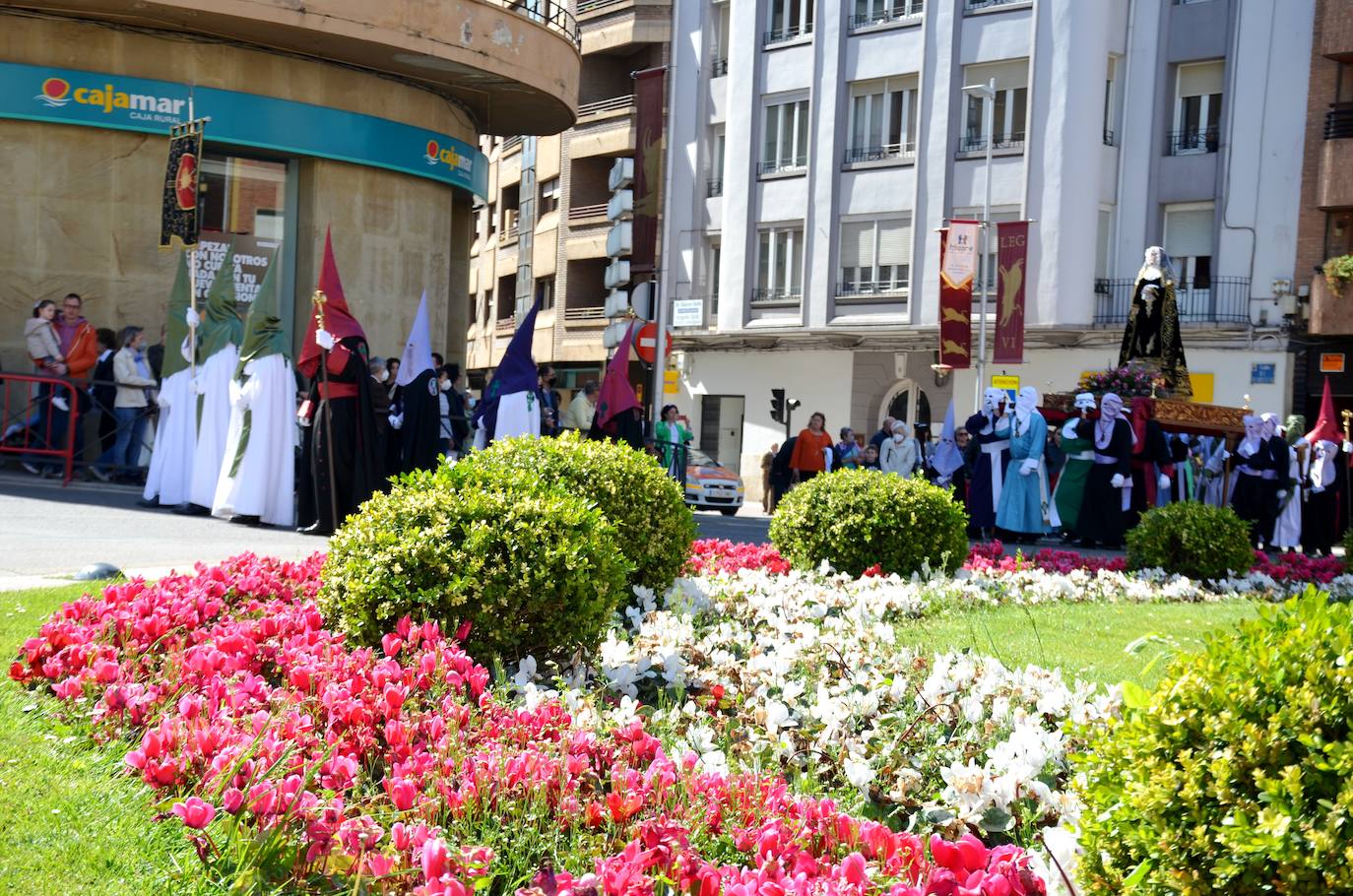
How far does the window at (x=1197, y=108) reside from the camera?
3475cm

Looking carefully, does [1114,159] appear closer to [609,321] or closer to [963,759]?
[609,321]

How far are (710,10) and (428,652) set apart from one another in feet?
134

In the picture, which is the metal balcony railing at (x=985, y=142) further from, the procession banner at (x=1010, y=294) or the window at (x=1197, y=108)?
the window at (x=1197, y=108)

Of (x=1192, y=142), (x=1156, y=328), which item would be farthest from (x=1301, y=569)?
(x=1192, y=142)

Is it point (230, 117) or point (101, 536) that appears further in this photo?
point (230, 117)

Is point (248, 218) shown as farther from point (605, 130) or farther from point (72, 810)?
point (605, 130)

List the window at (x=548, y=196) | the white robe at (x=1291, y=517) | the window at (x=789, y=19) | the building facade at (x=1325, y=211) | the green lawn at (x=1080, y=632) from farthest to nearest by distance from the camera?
the window at (x=548, y=196) → the window at (x=789, y=19) → the building facade at (x=1325, y=211) → the white robe at (x=1291, y=517) → the green lawn at (x=1080, y=632)

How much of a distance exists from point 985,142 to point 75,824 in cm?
3559

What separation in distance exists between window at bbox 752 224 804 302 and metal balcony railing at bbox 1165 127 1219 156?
10.1m

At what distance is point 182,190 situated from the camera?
63.6 ft

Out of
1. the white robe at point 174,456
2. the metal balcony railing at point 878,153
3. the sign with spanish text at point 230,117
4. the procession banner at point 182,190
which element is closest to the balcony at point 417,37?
the sign with spanish text at point 230,117

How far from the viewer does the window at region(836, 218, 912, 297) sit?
127 ft

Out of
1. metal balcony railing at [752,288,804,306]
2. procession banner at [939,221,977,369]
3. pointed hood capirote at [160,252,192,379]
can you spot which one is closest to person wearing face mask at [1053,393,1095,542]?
pointed hood capirote at [160,252,192,379]

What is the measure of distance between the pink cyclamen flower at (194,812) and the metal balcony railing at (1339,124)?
33.5 meters
